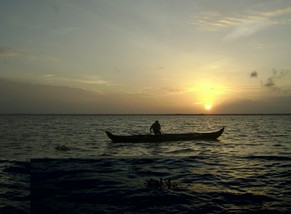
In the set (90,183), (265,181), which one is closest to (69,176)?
(90,183)

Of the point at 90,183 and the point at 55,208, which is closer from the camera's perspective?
the point at 55,208

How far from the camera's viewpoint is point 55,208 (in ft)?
35.4

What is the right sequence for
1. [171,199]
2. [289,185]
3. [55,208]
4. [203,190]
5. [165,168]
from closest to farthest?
[55,208], [171,199], [203,190], [289,185], [165,168]

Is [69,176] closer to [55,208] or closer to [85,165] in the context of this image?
[85,165]

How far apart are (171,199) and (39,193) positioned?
18.9 feet

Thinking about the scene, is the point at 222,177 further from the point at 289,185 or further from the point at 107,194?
the point at 107,194

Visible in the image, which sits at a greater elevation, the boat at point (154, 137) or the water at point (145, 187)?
the boat at point (154, 137)

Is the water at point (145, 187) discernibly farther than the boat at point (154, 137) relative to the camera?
No

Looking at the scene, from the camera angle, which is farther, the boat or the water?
the boat

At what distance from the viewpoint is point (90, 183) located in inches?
570

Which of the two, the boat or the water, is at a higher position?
the boat

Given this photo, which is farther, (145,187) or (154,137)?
(154,137)

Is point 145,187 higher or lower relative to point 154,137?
lower

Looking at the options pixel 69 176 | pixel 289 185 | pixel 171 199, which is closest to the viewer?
pixel 171 199
